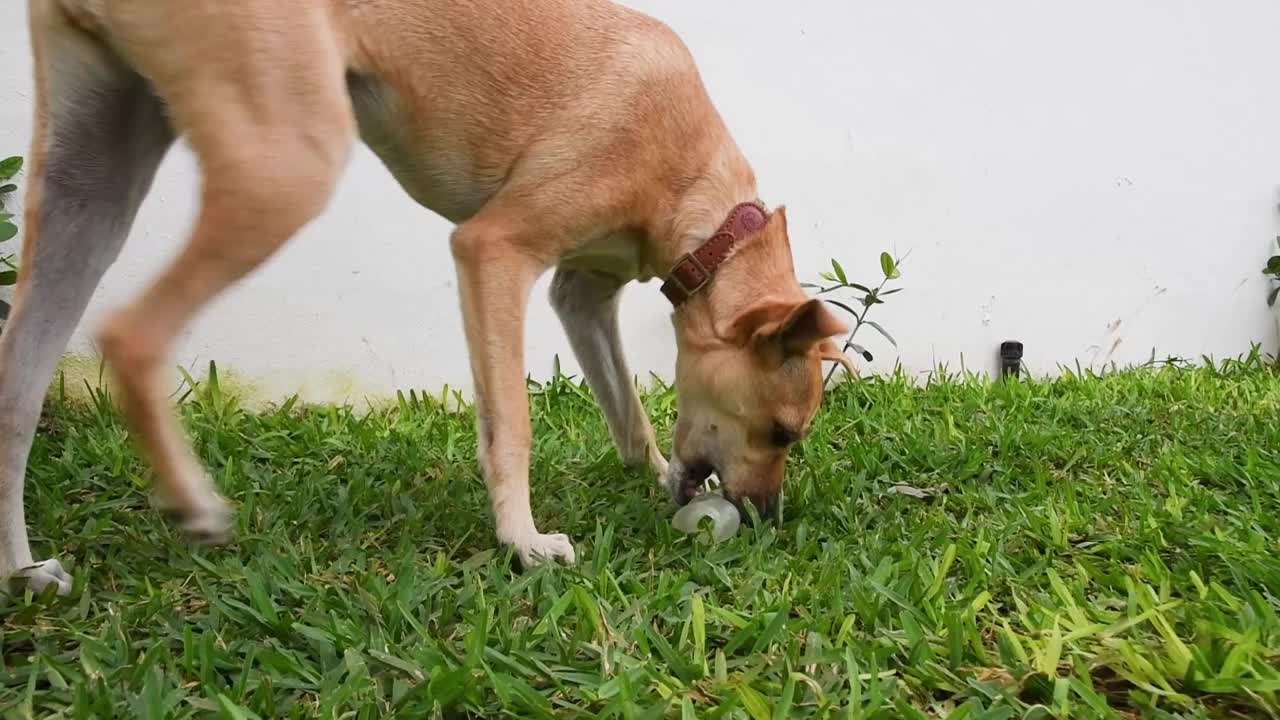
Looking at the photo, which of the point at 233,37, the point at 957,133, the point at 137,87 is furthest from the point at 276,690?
the point at 957,133

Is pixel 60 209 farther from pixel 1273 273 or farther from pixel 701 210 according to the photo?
pixel 1273 273

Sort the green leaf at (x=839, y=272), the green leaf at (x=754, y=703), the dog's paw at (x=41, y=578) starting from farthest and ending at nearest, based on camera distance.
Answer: the green leaf at (x=839, y=272) < the dog's paw at (x=41, y=578) < the green leaf at (x=754, y=703)

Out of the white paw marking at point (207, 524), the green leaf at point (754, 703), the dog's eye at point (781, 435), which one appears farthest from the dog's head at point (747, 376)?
the white paw marking at point (207, 524)

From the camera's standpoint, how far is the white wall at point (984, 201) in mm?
3786

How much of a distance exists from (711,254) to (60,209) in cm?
152

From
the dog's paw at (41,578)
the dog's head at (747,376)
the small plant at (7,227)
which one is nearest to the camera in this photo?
the dog's paw at (41,578)

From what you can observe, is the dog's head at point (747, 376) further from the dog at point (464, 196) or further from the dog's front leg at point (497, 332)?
the dog's front leg at point (497, 332)

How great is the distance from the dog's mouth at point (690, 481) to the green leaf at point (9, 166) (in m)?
2.47

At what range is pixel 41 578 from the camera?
1728 millimetres

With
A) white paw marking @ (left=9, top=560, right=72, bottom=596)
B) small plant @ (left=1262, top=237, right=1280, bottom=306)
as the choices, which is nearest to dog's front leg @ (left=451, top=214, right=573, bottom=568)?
white paw marking @ (left=9, top=560, right=72, bottom=596)

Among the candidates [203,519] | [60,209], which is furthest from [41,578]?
[60,209]

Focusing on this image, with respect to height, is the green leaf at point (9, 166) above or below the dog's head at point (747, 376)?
below

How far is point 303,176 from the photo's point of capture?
1.60 meters

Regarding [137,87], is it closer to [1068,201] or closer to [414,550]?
[414,550]
